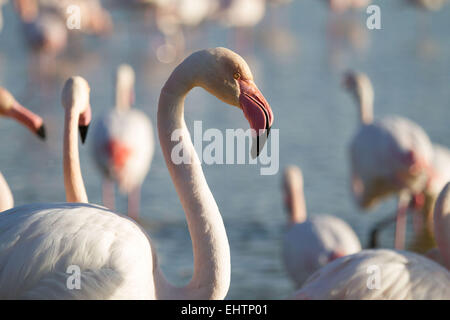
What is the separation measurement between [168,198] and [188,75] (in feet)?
15.3

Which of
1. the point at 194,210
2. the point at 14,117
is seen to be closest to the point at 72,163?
the point at 14,117

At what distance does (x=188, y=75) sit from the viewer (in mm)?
3107

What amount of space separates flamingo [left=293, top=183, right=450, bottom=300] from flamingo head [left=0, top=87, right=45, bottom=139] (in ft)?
5.31

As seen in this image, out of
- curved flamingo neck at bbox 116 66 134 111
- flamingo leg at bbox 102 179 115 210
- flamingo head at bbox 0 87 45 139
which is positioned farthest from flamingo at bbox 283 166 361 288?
curved flamingo neck at bbox 116 66 134 111

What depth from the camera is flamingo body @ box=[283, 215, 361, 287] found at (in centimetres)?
516

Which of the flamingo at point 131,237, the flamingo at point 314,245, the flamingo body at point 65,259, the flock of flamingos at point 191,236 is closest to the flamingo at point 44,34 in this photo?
the flamingo at point 314,245

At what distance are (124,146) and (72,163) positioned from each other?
346 cm

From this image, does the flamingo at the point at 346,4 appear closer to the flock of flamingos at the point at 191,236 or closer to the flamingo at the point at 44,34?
the flamingo at the point at 44,34

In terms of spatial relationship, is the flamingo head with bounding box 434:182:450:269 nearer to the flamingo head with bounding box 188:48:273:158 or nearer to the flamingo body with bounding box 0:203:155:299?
the flamingo head with bounding box 188:48:273:158

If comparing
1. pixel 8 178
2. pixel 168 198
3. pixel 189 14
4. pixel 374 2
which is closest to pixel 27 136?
pixel 8 178

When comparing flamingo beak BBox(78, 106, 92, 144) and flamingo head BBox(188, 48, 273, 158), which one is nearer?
flamingo head BBox(188, 48, 273, 158)

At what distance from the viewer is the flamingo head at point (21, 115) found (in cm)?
425

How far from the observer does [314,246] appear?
205 inches

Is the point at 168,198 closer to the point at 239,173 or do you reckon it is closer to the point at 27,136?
the point at 239,173
